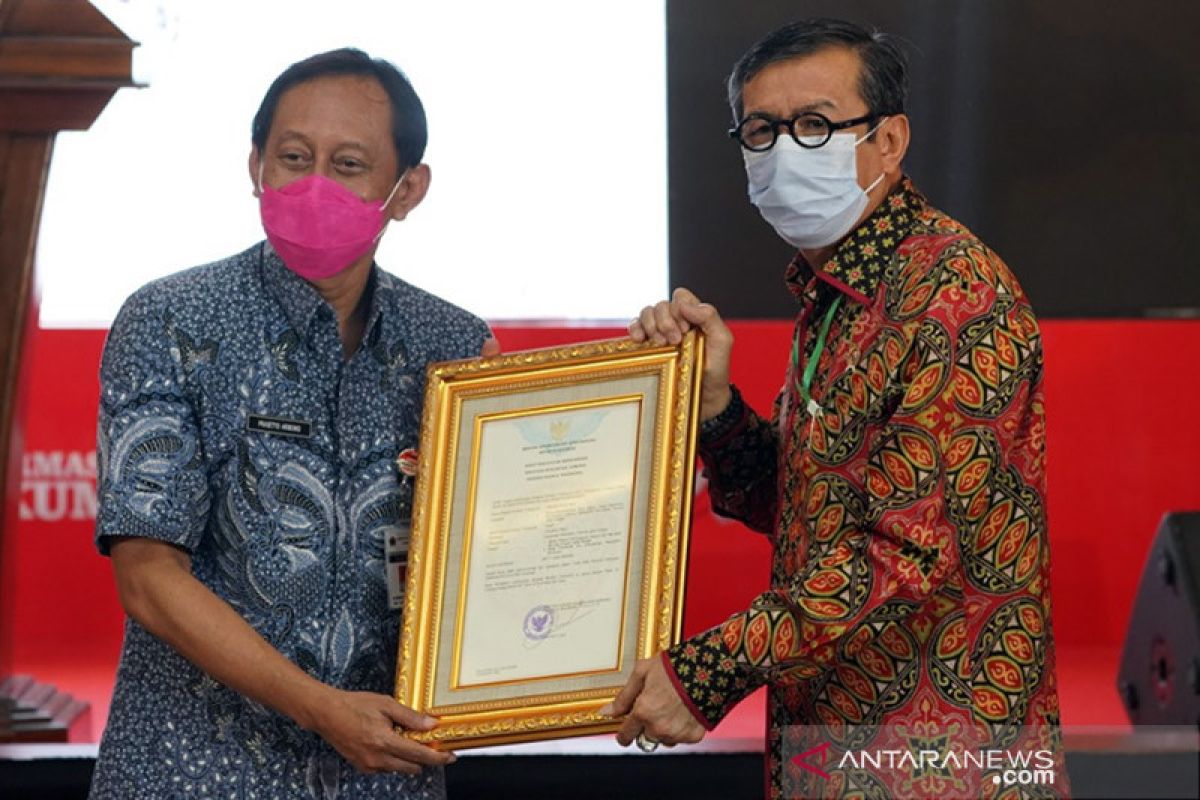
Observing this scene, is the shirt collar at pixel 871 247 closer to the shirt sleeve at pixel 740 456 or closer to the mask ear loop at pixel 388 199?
the shirt sleeve at pixel 740 456

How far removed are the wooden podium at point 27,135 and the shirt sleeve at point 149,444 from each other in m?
1.14

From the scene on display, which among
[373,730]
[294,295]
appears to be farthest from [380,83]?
[373,730]

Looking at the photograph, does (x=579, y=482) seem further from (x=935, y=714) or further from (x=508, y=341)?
(x=508, y=341)

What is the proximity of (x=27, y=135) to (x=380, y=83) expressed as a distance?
1.21 m

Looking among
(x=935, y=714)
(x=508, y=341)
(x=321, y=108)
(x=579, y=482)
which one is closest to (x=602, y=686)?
(x=579, y=482)

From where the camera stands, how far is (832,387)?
Result: 196cm

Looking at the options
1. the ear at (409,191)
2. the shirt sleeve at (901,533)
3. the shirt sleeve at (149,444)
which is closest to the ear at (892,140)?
the shirt sleeve at (901,533)

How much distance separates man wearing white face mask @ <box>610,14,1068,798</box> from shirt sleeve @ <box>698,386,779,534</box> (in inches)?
8.4

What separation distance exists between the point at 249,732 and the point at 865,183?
3.19 ft

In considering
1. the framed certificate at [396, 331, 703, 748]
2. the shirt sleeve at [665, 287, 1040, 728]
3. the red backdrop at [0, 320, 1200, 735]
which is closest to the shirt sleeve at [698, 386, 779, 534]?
the framed certificate at [396, 331, 703, 748]

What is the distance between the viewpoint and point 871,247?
2.00m

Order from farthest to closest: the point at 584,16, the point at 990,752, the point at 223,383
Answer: the point at 584,16 < the point at 223,383 < the point at 990,752

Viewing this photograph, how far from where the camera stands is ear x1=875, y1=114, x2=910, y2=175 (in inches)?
80.7

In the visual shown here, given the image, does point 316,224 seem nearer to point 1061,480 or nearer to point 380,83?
point 380,83
